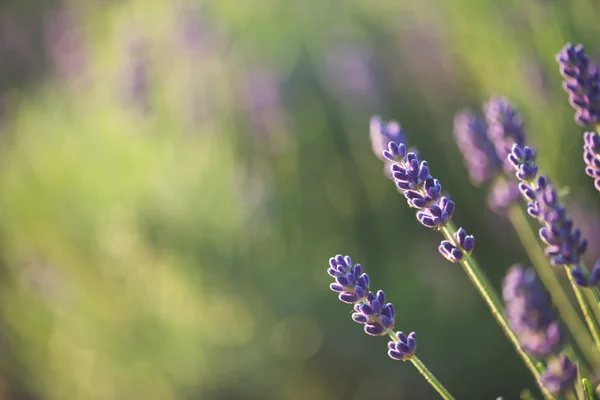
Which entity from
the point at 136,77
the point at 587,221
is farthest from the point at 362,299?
the point at 136,77

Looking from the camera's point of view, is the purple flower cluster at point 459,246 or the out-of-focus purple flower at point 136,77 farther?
the out-of-focus purple flower at point 136,77

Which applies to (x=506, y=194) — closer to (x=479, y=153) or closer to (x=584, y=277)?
(x=479, y=153)

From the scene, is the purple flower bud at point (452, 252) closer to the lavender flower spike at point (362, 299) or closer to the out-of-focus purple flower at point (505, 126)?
the lavender flower spike at point (362, 299)

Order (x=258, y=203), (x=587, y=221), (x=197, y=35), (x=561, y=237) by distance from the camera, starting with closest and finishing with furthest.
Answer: (x=561, y=237), (x=587, y=221), (x=258, y=203), (x=197, y=35)

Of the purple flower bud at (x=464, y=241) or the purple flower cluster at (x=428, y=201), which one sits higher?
the purple flower cluster at (x=428, y=201)

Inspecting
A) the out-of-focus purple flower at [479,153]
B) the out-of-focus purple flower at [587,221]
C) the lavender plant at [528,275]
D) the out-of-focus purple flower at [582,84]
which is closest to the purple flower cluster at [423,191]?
the lavender plant at [528,275]

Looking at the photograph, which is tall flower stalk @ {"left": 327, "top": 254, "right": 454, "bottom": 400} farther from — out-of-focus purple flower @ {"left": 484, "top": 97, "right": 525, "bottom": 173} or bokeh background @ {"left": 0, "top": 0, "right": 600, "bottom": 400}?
bokeh background @ {"left": 0, "top": 0, "right": 600, "bottom": 400}
